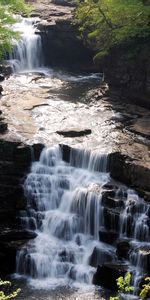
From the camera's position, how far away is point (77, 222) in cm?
2088

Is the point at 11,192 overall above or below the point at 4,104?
below

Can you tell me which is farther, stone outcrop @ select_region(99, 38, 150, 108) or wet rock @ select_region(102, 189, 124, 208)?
stone outcrop @ select_region(99, 38, 150, 108)

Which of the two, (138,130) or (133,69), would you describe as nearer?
(138,130)

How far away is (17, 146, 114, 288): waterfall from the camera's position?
19359mm

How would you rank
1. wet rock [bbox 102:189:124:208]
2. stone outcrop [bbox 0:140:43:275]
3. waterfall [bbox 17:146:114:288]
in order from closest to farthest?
waterfall [bbox 17:146:114:288] → stone outcrop [bbox 0:140:43:275] → wet rock [bbox 102:189:124:208]

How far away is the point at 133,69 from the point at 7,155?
11.3m

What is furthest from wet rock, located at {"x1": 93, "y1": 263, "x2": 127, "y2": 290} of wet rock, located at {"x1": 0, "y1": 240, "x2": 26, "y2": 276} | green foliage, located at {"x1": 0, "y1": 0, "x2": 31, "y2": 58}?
green foliage, located at {"x1": 0, "y1": 0, "x2": 31, "y2": 58}

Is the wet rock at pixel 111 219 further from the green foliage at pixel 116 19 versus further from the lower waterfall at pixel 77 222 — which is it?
the green foliage at pixel 116 19

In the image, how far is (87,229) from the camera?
20.8 metres

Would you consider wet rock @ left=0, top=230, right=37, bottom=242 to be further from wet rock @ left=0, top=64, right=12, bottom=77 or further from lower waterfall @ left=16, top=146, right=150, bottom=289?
wet rock @ left=0, top=64, right=12, bottom=77

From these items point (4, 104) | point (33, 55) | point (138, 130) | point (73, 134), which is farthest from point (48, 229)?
point (33, 55)

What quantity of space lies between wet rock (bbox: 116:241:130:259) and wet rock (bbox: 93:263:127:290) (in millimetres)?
521

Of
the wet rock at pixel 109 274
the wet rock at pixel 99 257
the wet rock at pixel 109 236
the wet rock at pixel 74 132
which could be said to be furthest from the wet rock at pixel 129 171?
the wet rock at pixel 109 274

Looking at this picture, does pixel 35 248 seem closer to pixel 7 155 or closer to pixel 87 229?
pixel 87 229
